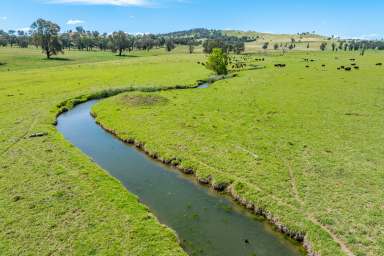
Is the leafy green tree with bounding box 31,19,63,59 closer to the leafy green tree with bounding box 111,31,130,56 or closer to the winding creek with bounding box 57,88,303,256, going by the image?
the leafy green tree with bounding box 111,31,130,56

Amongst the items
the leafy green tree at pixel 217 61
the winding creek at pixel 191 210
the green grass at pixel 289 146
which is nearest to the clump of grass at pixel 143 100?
the green grass at pixel 289 146

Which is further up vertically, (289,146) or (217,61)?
(217,61)

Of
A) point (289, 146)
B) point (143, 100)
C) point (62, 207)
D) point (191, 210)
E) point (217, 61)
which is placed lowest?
point (191, 210)

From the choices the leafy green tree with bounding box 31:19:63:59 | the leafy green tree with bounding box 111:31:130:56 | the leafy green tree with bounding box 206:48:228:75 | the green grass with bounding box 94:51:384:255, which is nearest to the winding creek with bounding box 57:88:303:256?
the green grass with bounding box 94:51:384:255

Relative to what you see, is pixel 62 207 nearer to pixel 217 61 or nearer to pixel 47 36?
pixel 217 61

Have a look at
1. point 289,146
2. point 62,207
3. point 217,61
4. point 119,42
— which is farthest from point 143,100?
point 119,42

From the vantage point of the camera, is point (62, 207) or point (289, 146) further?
point (289, 146)
